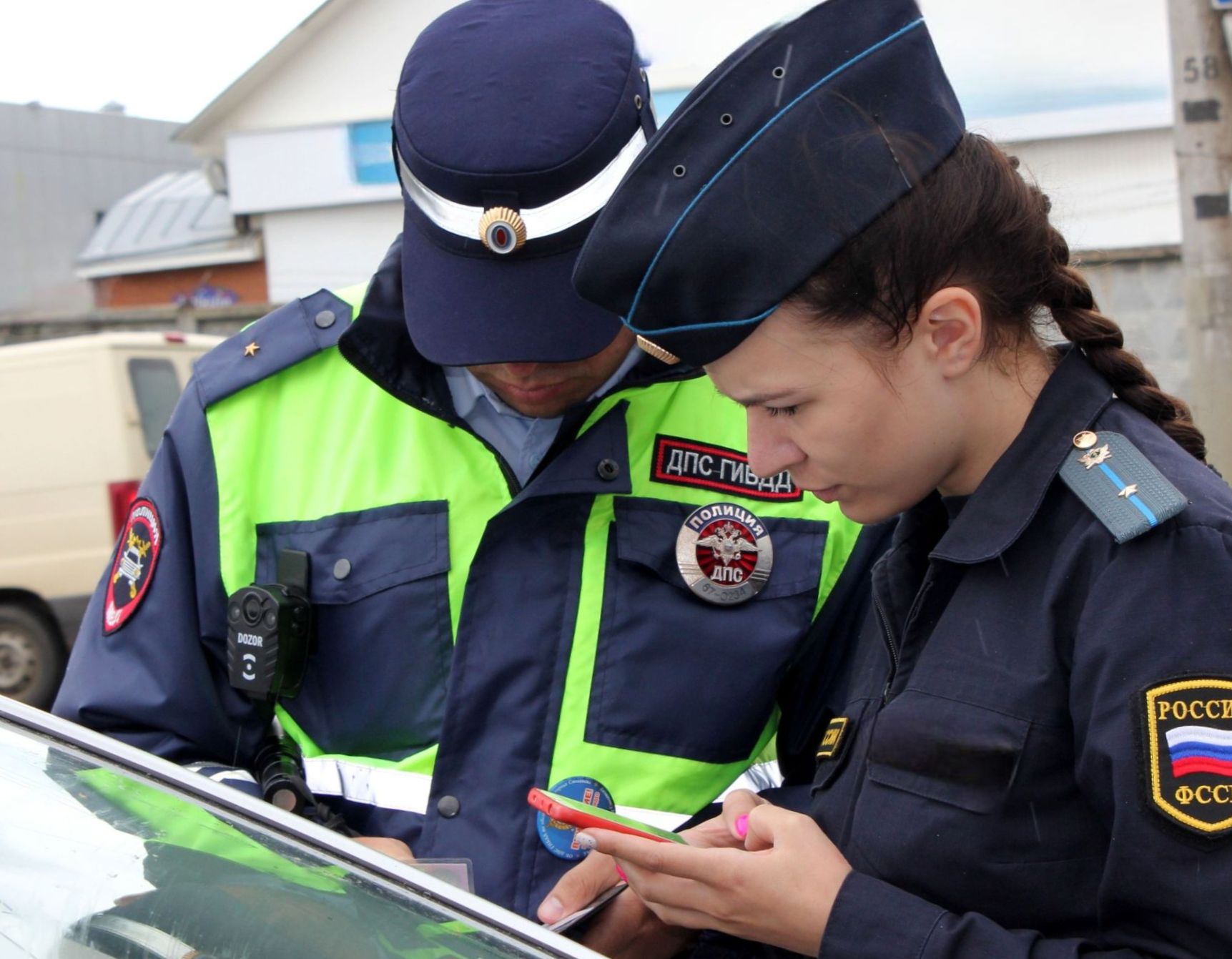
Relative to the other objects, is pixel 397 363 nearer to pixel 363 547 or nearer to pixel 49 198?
pixel 363 547

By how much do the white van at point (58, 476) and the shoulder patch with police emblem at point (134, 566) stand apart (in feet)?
15.4

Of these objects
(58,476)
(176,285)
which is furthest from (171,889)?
(176,285)

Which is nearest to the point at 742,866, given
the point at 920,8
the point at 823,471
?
the point at 823,471

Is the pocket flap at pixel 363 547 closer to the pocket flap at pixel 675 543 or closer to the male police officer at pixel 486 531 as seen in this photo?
the male police officer at pixel 486 531

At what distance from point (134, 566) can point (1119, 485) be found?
4.19ft

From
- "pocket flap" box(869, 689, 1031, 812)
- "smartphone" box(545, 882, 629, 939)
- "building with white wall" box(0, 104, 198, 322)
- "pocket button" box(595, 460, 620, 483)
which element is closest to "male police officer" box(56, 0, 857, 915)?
"pocket button" box(595, 460, 620, 483)

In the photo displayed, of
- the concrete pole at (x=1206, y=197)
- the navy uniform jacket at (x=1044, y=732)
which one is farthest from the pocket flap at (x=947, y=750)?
the concrete pole at (x=1206, y=197)

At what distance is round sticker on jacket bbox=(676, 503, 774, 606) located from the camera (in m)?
1.77

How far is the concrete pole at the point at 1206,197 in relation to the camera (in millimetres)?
3396

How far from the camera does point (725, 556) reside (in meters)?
1.78

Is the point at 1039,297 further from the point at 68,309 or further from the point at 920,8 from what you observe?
the point at 68,309

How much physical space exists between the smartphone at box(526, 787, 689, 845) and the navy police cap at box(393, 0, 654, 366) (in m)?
0.56

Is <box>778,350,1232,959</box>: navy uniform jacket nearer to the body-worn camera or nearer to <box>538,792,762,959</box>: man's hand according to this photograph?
<box>538,792,762,959</box>: man's hand

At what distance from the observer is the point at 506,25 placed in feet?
5.66
